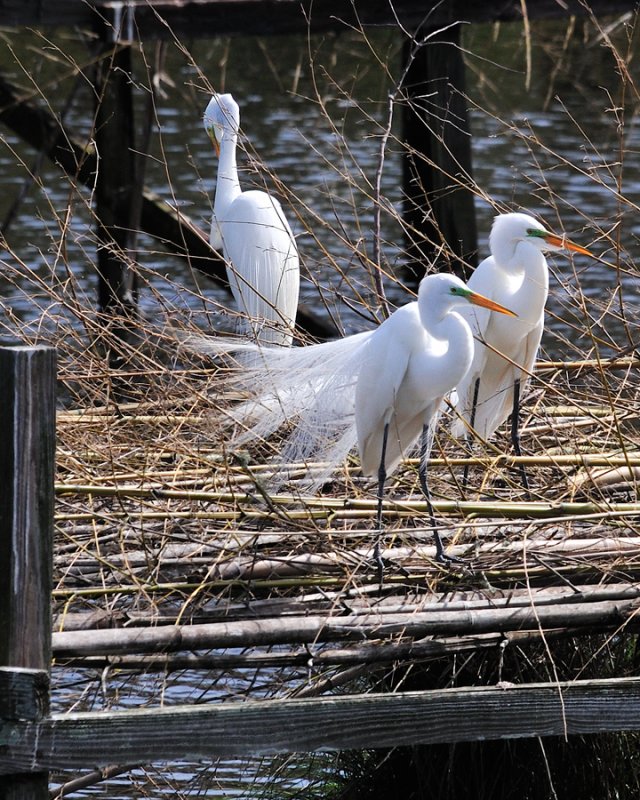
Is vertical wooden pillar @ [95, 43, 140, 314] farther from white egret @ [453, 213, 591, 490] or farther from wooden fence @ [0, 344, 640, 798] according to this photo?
wooden fence @ [0, 344, 640, 798]

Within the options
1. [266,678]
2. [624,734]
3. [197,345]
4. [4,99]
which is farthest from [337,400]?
[4,99]

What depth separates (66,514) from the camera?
307cm

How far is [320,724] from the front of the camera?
252 cm

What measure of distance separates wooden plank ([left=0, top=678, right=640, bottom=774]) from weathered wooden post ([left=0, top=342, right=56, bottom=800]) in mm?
90

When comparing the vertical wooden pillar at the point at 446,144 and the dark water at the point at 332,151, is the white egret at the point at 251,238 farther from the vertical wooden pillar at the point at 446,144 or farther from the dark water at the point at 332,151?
the dark water at the point at 332,151

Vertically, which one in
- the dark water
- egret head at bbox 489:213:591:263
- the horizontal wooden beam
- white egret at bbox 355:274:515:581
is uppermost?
the horizontal wooden beam

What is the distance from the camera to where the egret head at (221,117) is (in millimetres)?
4368

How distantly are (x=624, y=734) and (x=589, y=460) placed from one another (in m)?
0.79

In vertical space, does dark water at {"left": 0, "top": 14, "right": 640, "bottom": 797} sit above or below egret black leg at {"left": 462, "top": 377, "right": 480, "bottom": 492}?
below

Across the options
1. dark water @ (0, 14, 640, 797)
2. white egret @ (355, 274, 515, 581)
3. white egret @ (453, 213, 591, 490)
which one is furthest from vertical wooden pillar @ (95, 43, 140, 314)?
white egret @ (355, 274, 515, 581)

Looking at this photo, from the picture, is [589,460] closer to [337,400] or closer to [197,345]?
[337,400]

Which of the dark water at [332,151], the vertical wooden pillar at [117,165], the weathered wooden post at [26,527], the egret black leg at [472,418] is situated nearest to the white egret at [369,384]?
the egret black leg at [472,418]

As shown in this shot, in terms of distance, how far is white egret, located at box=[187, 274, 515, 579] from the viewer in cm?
320

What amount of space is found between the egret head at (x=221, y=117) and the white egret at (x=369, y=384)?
103 cm
